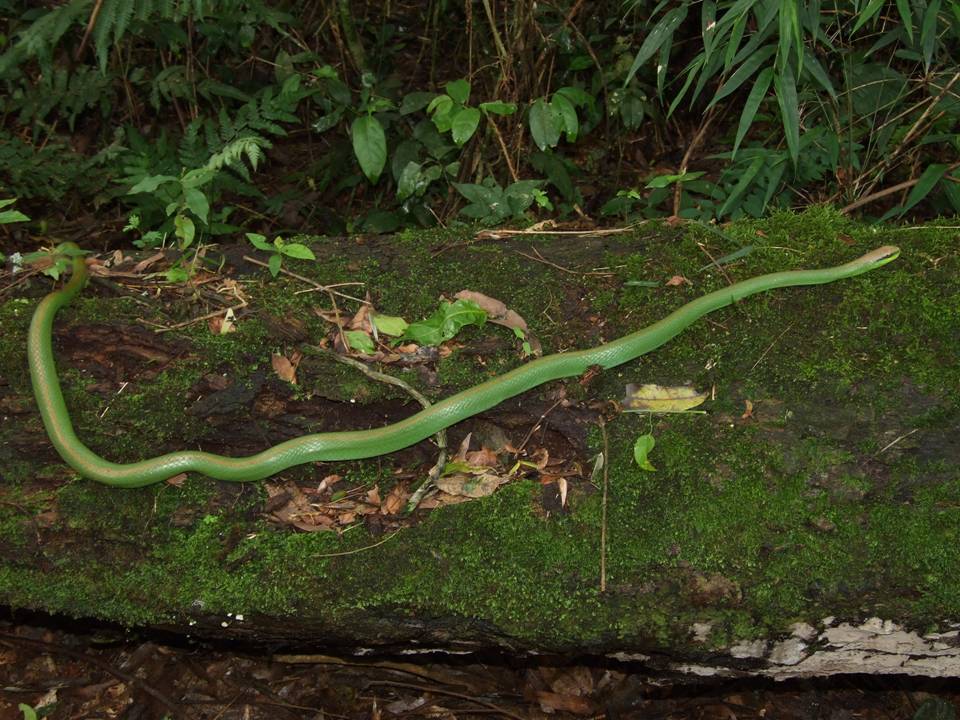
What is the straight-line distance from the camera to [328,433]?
3031 mm

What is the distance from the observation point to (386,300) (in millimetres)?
3422

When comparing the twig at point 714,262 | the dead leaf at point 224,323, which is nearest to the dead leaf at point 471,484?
the dead leaf at point 224,323

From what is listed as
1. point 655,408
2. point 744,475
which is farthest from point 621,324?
point 744,475

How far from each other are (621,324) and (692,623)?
131 centimetres

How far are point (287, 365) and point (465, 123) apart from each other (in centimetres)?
176

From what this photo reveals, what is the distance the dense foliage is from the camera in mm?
3732

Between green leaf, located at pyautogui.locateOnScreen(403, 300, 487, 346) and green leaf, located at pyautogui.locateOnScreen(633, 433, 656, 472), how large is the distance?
2.92 feet

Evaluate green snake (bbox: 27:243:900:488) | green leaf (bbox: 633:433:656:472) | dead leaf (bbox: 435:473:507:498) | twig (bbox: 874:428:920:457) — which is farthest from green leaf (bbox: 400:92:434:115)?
twig (bbox: 874:428:920:457)

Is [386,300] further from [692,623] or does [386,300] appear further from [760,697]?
[760,697]

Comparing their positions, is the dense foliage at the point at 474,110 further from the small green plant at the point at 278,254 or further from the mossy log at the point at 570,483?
the mossy log at the point at 570,483

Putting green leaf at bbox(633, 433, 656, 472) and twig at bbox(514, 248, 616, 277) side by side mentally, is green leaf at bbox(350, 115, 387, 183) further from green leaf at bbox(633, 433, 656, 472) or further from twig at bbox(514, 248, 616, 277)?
green leaf at bbox(633, 433, 656, 472)

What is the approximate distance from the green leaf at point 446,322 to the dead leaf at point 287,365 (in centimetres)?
52

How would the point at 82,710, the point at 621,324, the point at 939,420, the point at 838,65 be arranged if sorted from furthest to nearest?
1. the point at 838,65
2. the point at 82,710
3. the point at 621,324
4. the point at 939,420

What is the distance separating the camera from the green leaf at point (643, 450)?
280cm
